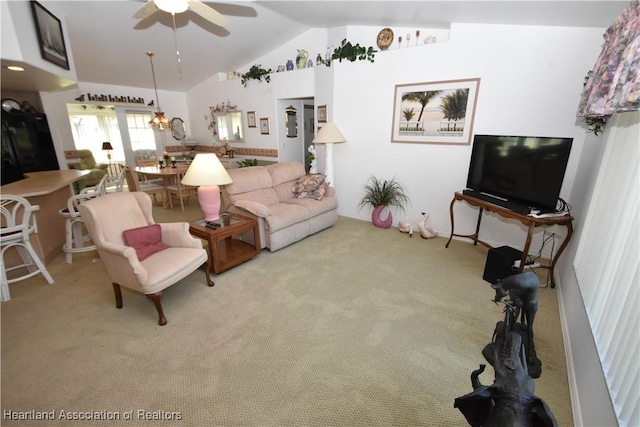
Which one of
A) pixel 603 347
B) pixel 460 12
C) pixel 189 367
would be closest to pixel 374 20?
pixel 460 12

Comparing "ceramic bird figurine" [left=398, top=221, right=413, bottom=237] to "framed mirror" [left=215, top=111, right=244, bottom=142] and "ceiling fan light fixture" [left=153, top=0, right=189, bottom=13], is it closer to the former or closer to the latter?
"ceiling fan light fixture" [left=153, top=0, right=189, bottom=13]

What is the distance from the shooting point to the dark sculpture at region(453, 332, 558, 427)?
0.93m

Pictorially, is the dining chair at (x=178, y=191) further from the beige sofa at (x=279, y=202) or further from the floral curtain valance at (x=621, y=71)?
the floral curtain valance at (x=621, y=71)

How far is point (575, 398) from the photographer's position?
5.17ft

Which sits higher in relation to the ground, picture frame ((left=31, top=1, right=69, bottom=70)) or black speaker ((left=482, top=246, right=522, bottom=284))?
picture frame ((left=31, top=1, right=69, bottom=70))

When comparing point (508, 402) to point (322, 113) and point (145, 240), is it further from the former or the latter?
point (322, 113)

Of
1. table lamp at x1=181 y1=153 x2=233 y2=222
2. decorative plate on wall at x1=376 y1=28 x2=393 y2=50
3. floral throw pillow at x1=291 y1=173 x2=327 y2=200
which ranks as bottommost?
floral throw pillow at x1=291 y1=173 x2=327 y2=200

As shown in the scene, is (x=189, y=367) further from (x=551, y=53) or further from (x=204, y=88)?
(x=204, y=88)

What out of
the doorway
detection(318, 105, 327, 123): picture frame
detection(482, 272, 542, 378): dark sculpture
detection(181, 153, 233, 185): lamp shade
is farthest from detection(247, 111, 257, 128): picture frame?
detection(482, 272, 542, 378): dark sculpture

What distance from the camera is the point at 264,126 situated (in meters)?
Answer: 5.99

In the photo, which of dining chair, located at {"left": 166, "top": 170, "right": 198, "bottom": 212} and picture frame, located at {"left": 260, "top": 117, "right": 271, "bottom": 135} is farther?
picture frame, located at {"left": 260, "top": 117, "right": 271, "bottom": 135}

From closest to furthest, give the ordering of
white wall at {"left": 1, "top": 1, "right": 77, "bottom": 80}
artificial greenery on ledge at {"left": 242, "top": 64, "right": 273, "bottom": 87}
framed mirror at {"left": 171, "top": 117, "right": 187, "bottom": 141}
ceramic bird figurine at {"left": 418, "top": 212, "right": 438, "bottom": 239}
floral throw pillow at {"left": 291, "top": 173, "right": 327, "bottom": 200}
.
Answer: white wall at {"left": 1, "top": 1, "right": 77, "bottom": 80} < ceramic bird figurine at {"left": 418, "top": 212, "right": 438, "bottom": 239} < floral throw pillow at {"left": 291, "top": 173, "right": 327, "bottom": 200} < artificial greenery on ledge at {"left": 242, "top": 64, "right": 273, "bottom": 87} < framed mirror at {"left": 171, "top": 117, "right": 187, "bottom": 141}

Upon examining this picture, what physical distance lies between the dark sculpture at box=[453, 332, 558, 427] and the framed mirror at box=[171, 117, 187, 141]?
8.14 metres

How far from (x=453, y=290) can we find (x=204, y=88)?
7.03 metres
